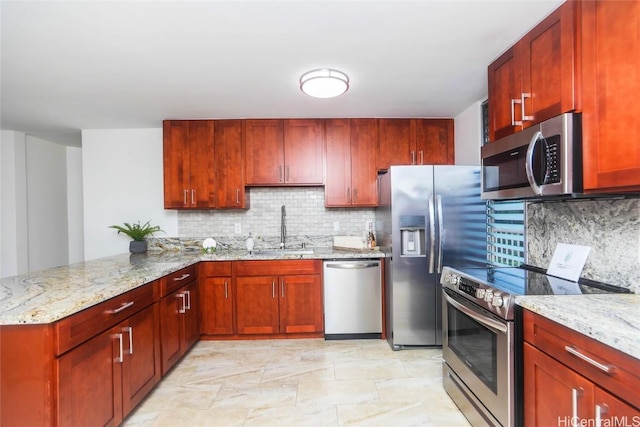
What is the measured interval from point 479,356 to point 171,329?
222 centimetres

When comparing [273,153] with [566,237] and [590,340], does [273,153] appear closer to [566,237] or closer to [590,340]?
[566,237]

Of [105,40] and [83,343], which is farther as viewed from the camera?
[105,40]

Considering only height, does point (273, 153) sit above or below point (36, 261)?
above

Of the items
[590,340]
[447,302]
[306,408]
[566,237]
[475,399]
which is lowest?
[306,408]

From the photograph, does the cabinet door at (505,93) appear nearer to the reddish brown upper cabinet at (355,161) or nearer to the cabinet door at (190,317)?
the reddish brown upper cabinet at (355,161)

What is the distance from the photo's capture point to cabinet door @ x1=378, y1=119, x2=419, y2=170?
139 inches

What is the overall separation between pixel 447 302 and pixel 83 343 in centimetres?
212

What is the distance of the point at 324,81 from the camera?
2.29 m

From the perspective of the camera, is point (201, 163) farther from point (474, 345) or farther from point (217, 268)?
point (474, 345)

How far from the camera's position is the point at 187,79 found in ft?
8.01

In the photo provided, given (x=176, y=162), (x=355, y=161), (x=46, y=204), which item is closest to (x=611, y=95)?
(x=355, y=161)

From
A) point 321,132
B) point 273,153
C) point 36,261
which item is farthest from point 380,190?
point 36,261

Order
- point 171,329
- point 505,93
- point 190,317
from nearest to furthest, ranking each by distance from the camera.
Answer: point 505,93 < point 171,329 < point 190,317

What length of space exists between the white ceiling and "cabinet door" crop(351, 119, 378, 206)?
33cm
